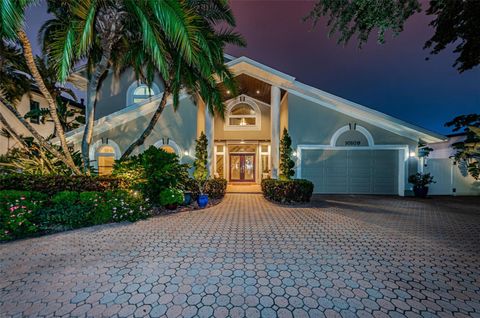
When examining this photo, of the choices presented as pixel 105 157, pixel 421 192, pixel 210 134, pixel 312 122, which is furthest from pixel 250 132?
pixel 421 192

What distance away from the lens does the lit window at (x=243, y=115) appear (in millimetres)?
14953

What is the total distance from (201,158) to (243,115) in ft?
19.8

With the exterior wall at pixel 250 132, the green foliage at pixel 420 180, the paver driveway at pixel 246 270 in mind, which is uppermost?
the exterior wall at pixel 250 132

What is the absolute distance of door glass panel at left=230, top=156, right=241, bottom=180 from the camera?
16500mm

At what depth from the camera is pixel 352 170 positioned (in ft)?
36.6

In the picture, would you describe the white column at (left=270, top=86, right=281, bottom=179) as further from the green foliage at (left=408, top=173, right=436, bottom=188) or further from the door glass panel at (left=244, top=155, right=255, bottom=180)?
the green foliage at (left=408, top=173, right=436, bottom=188)

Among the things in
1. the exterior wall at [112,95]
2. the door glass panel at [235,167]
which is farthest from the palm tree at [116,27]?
the door glass panel at [235,167]

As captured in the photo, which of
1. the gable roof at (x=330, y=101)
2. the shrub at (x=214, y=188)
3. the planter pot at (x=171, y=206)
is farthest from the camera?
the gable roof at (x=330, y=101)

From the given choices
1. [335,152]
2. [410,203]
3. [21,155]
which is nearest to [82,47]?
[21,155]

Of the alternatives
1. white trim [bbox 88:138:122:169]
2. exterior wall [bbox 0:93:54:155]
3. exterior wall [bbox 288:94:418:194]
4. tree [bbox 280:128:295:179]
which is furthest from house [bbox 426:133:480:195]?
exterior wall [bbox 0:93:54:155]

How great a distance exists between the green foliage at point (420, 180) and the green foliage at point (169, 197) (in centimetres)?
1229

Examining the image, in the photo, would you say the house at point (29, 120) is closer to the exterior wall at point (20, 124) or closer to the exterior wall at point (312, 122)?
the exterior wall at point (20, 124)

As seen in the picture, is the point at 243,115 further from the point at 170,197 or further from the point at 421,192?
the point at 421,192

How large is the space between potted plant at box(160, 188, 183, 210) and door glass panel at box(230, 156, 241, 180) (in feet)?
30.6
